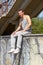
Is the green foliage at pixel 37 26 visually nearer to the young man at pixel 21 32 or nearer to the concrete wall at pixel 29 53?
the concrete wall at pixel 29 53

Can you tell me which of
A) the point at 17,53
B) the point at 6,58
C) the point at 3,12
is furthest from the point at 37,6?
the point at 17,53

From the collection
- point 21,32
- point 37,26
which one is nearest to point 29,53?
point 21,32

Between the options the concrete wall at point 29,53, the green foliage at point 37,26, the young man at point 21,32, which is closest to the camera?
the concrete wall at point 29,53

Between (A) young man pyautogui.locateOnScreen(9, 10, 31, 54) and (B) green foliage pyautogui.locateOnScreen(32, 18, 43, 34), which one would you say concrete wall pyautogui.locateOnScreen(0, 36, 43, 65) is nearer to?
(A) young man pyautogui.locateOnScreen(9, 10, 31, 54)

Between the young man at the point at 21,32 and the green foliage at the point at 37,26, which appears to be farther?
the green foliage at the point at 37,26

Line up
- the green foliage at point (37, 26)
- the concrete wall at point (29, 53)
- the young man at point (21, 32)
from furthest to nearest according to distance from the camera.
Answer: the green foliage at point (37, 26) < the young man at point (21, 32) < the concrete wall at point (29, 53)

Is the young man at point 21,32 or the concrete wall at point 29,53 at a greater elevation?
the young man at point 21,32

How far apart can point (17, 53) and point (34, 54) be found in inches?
30.2

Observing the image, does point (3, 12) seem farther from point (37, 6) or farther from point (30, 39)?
point (30, 39)

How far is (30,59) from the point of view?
7105 mm

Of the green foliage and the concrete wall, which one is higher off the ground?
the green foliage

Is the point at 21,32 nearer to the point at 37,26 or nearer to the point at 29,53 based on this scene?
the point at 29,53

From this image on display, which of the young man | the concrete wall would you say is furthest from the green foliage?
the young man

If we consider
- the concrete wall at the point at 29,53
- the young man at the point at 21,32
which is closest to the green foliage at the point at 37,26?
the concrete wall at the point at 29,53
